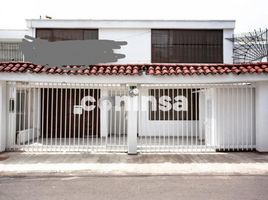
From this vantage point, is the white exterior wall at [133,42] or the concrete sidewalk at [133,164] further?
the white exterior wall at [133,42]

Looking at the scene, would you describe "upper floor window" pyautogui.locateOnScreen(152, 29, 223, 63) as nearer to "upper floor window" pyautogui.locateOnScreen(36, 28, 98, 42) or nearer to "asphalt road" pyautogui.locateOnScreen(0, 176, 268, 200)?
"upper floor window" pyautogui.locateOnScreen(36, 28, 98, 42)

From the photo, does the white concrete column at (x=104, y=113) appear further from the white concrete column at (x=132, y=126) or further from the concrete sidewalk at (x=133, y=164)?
the concrete sidewalk at (x=133, y=164)

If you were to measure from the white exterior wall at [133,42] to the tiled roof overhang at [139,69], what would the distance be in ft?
21.2

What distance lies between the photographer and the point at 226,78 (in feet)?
31.6

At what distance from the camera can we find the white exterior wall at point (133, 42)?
649 inches

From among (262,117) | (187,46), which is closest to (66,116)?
(187,46)

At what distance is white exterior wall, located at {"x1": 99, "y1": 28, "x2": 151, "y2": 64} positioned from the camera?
16.5m

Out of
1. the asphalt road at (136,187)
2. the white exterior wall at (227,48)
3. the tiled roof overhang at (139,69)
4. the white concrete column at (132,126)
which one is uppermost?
the white exterior wall at (227,48)

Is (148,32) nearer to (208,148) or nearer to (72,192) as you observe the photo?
(208,148)

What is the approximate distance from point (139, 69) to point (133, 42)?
7.17 metres

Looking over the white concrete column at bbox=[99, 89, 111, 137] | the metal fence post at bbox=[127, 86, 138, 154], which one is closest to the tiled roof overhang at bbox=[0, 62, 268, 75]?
the metal fence post at bbox=[127, 86, 138, 154]

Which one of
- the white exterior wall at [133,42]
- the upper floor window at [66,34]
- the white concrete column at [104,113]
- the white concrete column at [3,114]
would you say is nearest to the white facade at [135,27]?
the white exterior wall at [133,42]

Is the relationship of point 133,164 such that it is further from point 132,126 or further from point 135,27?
point 135,27

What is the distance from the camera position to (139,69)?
9891 mm
